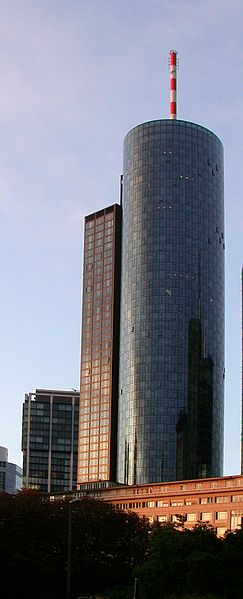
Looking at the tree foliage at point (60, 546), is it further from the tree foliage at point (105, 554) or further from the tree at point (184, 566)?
the tree at point (184, 566)

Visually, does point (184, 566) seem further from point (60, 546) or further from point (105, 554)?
point (105, 554)

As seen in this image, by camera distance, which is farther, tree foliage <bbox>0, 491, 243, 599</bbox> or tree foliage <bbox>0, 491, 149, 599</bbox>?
tree foliage <bbox>0, 491, 149, 599</bbox>

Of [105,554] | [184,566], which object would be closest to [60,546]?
[105,554]

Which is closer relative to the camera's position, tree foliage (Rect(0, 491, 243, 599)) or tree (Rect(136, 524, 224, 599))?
tree (Rect(136, 524, 224, 599))

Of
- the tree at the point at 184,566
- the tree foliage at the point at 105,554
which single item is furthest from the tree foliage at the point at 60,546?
the tree at the point at 184,566

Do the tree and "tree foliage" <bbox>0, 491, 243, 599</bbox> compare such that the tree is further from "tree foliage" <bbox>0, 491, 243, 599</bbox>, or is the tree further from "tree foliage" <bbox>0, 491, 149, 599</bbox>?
"tree foliage" <bbox>0, 491, 149, 599</bbox>

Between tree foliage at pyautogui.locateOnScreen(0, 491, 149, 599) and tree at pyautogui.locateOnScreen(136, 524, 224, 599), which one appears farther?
tree foliage at pyautogui.locateOnScreen(0, 491, 149, 599)

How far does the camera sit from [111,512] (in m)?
181

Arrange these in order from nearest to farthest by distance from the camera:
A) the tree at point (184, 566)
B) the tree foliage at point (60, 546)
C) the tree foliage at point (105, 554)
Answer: the tree at point (184, 566) → the tree foliage at point (105, 554) → the tree foliage at point (60, 546)

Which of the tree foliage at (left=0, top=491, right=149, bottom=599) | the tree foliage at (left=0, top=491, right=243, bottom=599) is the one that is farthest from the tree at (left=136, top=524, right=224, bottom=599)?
the tree foliage at (left=0, top=491, right=149, bottom=599)

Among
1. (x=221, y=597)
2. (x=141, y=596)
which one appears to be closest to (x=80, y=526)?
(x=221, y=597)

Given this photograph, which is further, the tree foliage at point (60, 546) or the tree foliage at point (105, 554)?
the tree foliage at point (60, 546)

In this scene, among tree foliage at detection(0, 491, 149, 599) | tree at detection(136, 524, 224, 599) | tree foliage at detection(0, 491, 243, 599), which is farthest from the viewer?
tree foliage at detection(0, 491, 149, 599)

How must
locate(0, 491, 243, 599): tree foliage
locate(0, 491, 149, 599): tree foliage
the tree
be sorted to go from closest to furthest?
the tree < locate(0, 491, 243, 599): tree foliage < locate(0, 491, 149, 599): tree foliage
